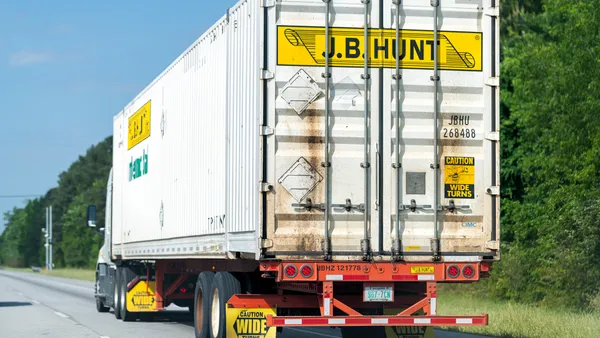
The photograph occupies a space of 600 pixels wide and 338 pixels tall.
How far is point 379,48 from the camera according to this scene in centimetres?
1355

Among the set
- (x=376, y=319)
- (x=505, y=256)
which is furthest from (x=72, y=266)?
(x=376, y=319)

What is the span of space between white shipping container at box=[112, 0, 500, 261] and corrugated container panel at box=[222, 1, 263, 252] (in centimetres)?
2

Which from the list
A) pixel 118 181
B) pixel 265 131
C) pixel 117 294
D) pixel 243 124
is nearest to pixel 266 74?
pixel 265 131

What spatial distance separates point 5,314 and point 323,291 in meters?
16.7

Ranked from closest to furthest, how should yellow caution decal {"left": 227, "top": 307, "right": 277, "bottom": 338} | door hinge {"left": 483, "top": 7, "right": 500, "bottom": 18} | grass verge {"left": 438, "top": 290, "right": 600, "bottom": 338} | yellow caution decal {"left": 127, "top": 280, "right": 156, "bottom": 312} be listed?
door hinge {"left": 483, "top": 7, "right": 500, "bottom": 18} → yellow caution decal {"left": 227, "top": 307, "right": 277, "bottom": 338} → grass verge {"left": 438, "top": 290, "right": 600, "bottom": 338} → yellow caution decal {"left": 127, "top": 280, "right": 156, "bottom": 312}

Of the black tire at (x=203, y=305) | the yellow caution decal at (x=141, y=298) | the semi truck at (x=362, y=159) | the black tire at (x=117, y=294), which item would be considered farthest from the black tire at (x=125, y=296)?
the semi truck at (x=362, y=159)

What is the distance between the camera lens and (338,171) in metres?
13.3

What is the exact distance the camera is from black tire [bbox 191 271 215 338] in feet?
51.7

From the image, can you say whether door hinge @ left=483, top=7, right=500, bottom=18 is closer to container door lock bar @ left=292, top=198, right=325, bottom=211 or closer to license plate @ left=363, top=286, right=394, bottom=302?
container door lock bar @ left=292, top=198, right=325, bottom=211

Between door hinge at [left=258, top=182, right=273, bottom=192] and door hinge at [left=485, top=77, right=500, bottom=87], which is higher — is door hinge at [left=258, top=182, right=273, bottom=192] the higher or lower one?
the lower one

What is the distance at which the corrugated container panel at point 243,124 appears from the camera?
43.7 ft

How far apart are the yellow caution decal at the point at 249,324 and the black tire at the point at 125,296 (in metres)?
9.43

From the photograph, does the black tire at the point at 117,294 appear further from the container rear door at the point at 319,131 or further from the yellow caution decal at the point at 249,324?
the container rear door at the point at 319,131

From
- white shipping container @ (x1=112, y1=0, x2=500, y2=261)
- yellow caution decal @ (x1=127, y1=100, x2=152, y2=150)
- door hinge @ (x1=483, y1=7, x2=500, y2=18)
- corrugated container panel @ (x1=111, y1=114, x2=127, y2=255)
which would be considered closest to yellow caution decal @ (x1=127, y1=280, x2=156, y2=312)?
corrugated container panel @ (x1=111, y1=114, x2=127, y2=255)
